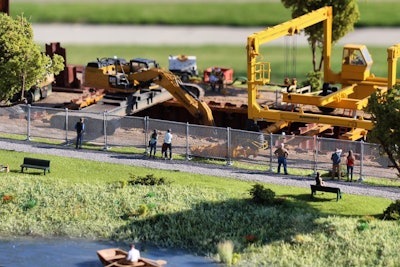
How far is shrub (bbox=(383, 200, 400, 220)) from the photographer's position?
1933 inches

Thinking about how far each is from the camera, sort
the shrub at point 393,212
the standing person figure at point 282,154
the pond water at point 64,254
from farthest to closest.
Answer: the standing person figure at point 282,154, the shrub at point 393,212, the pond water at point 64,254

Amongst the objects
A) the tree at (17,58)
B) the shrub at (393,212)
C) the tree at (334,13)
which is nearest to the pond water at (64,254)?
the shrub at (393,212)

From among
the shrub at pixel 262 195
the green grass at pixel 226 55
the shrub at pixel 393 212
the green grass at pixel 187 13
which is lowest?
the shrub at pixel 393 212

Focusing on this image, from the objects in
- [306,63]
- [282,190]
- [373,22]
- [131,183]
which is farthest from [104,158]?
[373,22]

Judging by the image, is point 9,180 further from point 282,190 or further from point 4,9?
point 4,9

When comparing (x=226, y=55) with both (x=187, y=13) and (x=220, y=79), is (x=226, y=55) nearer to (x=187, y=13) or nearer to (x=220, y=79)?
(x=187, y=13)

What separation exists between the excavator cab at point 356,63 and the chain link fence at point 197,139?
34.1 ft

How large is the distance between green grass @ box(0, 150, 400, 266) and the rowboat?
9.67 feet

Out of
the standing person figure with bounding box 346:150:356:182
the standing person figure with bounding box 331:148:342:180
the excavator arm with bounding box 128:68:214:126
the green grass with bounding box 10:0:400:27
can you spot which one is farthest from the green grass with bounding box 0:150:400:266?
the green grass with bounding box 10:0:400:27

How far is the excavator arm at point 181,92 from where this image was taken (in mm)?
64250

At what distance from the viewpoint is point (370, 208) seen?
5062cm

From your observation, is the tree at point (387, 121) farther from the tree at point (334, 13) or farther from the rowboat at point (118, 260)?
the tree at point (334, 13)

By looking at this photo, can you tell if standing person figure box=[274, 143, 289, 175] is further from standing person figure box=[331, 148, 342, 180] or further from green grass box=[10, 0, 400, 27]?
green grass box=[10, 0, 400, 27]

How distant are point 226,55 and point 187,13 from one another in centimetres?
1162
